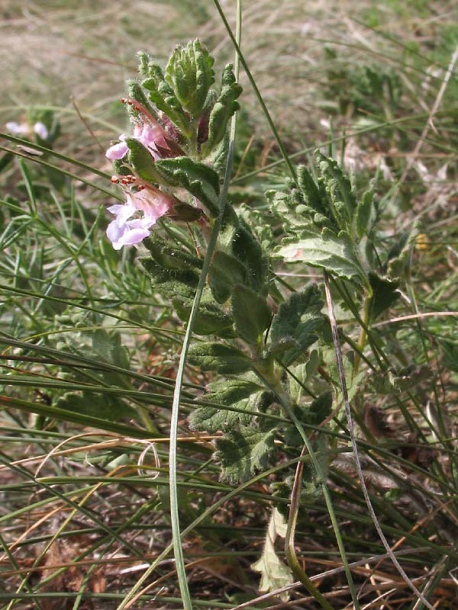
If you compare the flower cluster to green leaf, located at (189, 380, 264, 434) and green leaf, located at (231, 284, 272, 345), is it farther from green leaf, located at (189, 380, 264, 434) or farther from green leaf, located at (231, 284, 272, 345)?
green leaf, located at (189, 380, 264, 434)

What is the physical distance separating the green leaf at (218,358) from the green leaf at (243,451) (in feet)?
0.39

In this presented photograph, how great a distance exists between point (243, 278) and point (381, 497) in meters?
0.62

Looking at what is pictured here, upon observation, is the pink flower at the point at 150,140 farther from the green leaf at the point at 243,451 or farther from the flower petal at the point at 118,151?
the green leaf at the point at 243,451

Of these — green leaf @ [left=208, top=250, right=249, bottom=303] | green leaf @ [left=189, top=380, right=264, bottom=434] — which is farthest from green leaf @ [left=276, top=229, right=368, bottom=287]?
green leaf @ [left=189, top=380, right=264, bottom=434]

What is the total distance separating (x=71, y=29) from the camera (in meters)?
4.94

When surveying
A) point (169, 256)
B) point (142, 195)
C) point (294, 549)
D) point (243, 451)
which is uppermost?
point (142, 195)

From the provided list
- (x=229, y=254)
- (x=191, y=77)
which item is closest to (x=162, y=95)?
(x=191, y=77)

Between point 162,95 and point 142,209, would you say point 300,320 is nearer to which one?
point 142,209

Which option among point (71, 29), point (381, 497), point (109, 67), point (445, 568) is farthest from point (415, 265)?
point (71, 29)

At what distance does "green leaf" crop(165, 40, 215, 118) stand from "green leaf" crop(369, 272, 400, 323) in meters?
0.46

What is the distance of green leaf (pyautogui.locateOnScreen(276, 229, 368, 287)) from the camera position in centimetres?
137

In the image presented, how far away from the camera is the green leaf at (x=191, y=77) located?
1.24 meters

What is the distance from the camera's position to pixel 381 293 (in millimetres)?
1442

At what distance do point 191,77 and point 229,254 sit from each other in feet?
0.99
